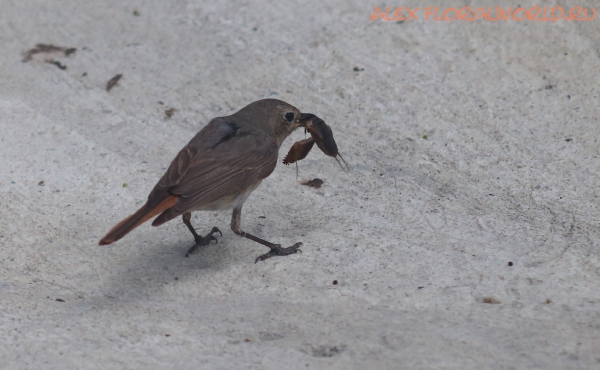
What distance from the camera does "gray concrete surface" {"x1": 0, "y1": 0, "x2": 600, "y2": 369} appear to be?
3.67 m

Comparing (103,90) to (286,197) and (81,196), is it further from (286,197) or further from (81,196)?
(286,197)

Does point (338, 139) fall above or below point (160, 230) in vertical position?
above

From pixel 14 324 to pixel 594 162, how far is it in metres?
4.02

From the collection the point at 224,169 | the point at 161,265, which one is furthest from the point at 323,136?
the point at 161,265

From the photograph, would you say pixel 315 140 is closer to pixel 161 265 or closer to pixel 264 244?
pixel 264 244

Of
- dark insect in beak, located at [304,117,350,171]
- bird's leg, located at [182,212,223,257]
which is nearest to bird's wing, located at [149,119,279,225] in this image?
dark insect in beak, located at [304,117,350,171]

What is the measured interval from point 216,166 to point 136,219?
28.0 inches

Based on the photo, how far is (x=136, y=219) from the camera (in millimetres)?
4008

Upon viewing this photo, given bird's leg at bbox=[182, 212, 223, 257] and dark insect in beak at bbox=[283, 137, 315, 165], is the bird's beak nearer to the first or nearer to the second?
dark insect in beak at bbox=[283, 137, 315, 165]

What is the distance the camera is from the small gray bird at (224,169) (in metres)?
4.26

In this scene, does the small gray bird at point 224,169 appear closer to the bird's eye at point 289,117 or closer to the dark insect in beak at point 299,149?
the bird's eye at point 289,117

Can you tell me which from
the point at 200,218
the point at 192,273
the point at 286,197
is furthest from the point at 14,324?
the point at 286,197

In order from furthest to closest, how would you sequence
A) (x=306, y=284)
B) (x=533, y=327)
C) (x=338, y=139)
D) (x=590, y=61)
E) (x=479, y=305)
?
(x=590, y=61), (x=338, y=139), (x=306, y=284), (x=479, y=305), (x=533, y=327)

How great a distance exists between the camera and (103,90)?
656cm
